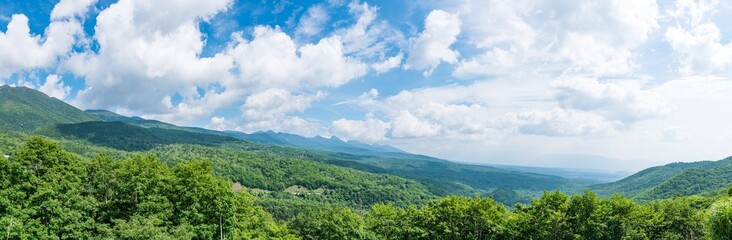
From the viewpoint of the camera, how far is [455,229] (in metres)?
45.0

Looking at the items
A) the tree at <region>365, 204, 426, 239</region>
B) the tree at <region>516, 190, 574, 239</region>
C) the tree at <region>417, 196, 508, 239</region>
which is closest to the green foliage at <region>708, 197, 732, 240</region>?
the tree at <region>516, 190, 574, 239</region>

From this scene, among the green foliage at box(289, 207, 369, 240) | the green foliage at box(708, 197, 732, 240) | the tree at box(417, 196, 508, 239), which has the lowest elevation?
the green foliage at box(289, 207, 369, 240)

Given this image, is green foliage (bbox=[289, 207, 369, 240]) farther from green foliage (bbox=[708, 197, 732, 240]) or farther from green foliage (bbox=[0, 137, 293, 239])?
green foliage (bbox=[708, 197, 732, 240])

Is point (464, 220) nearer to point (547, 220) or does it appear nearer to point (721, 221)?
point (547, 220)

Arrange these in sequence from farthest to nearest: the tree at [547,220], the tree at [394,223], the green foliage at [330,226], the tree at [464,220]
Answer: the green foliage at [330,226] < the tree at [394,223] < the tree at [464,220] < the tree at [547,220]

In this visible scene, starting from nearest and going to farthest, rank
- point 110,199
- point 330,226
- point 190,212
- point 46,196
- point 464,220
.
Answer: point 46,196
point 190,212
point 110,199
point 464,220
point 330,226

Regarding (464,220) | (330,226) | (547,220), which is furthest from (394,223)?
(547,220)

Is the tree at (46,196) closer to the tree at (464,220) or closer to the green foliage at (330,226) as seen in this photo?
the green foliage at (330,226)

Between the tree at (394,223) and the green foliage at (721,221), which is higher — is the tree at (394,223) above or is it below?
below

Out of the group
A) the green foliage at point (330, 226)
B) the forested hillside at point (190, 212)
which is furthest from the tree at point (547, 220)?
the green foliage at point (330, 226)

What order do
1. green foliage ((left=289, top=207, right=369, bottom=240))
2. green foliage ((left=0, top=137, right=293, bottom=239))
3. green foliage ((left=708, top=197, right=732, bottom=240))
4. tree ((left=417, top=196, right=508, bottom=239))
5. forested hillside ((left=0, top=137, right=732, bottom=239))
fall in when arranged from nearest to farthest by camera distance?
1. green foliage ((left=708, top=197, right=732, bottom=240))
2. green foliage ((left=0, top=137, right=293, bottom=239))
3. forested hillside ((left=0, top=137, right=732, bottom=239))
4. tree ((left=417, top=196, right=508, bottom=239))
5. green foliage ((left=289, top=207, right=369, bottom=240))

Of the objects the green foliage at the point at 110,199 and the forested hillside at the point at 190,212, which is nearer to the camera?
the green foliage at the point at 110,199

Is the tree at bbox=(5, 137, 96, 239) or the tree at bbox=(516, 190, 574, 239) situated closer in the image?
the tree at bbox=(5, 137, 96, 239)

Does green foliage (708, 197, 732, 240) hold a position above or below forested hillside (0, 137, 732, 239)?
above
